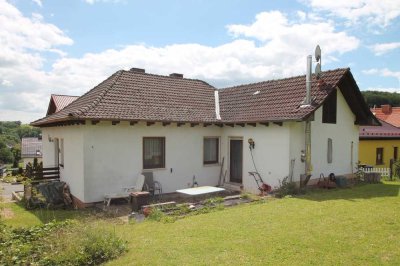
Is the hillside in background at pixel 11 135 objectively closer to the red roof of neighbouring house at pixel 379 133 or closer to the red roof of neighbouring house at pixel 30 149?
the red roof of neighbouring house at pixel 30 149

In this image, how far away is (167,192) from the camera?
13.9m

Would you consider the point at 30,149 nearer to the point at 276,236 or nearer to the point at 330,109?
the point at 330,109

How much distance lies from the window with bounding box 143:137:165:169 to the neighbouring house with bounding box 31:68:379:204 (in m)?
0.04

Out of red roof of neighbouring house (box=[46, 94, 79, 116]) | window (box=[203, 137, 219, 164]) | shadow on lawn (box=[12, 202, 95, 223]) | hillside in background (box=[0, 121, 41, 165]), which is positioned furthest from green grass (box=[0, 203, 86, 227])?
hillside in background (box=[0, 121, 41, 165])

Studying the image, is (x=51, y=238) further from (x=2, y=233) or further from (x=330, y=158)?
(x=330, y=158)

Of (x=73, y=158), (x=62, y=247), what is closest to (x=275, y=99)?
(x=73, y=158)

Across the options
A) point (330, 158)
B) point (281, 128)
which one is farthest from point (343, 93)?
point (281, 128)

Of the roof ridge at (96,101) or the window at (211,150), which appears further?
the window at (211,150)

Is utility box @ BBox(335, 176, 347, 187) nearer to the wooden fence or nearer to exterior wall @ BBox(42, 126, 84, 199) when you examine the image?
exterior wall @ BBox(42, 126, 84, 199)

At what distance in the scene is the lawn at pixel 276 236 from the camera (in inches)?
234

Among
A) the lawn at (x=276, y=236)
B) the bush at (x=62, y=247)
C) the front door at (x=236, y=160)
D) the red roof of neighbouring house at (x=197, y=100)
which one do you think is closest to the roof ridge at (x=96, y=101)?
the red roof of neighbouring house at (x=197, y=100)

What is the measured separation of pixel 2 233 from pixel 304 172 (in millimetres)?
10502

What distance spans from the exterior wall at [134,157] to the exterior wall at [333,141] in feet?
13.3

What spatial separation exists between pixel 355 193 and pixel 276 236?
23.2 ft
